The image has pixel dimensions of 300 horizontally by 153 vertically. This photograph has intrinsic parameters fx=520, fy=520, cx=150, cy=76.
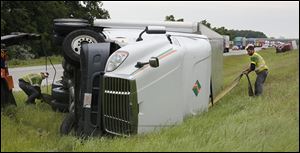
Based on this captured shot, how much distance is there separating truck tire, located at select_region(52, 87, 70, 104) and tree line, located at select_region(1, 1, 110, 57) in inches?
1304

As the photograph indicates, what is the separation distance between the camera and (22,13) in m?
45.7

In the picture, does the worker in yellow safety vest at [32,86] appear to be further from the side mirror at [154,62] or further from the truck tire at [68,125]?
the side mirror at [154,62]

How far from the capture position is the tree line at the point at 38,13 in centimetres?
4453

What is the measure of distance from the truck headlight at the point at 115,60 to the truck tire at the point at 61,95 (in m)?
2.59

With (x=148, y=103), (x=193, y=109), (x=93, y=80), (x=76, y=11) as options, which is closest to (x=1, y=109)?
(x=93, y=80)

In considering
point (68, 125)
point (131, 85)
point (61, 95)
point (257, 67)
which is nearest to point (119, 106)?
point (131, 85)

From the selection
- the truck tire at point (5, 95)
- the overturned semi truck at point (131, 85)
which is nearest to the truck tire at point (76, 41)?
the overturned semi truck at point (131, 85)

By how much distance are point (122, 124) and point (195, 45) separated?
2005mm

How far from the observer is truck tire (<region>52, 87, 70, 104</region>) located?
8303 millimetres

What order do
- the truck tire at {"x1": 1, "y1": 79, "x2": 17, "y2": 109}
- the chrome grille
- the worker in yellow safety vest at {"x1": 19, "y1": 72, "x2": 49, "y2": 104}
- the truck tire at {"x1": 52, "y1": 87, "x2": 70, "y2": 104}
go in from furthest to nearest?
1. the worker in yellow safety vest at {"x1": 19, "y1": 72, "x2": 49, "y2": 104}
2. the truck tire at {"x1": 52, "y1": 87, "x2": 70, "y2": 104}
3. the truck tire at {"x1": 1, "y1": 79, "x2": 17, "y2": 109}
4. the chrome grille

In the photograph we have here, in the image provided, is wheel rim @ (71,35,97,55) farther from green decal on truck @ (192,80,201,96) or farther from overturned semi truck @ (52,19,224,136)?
green decal on truck @ (192,80,201,96)

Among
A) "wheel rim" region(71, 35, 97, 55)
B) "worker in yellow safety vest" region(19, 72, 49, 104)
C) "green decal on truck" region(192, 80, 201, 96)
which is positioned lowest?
"worker in yellow safety vest" region(19, 72, 49, 104)

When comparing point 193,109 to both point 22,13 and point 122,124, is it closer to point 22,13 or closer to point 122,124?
point 122,124

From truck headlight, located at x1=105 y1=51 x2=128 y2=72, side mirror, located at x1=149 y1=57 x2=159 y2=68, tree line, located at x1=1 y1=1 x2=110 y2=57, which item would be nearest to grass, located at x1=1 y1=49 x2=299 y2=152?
side mirror, located at x1=149 y1=57 x2=159 y2=68
